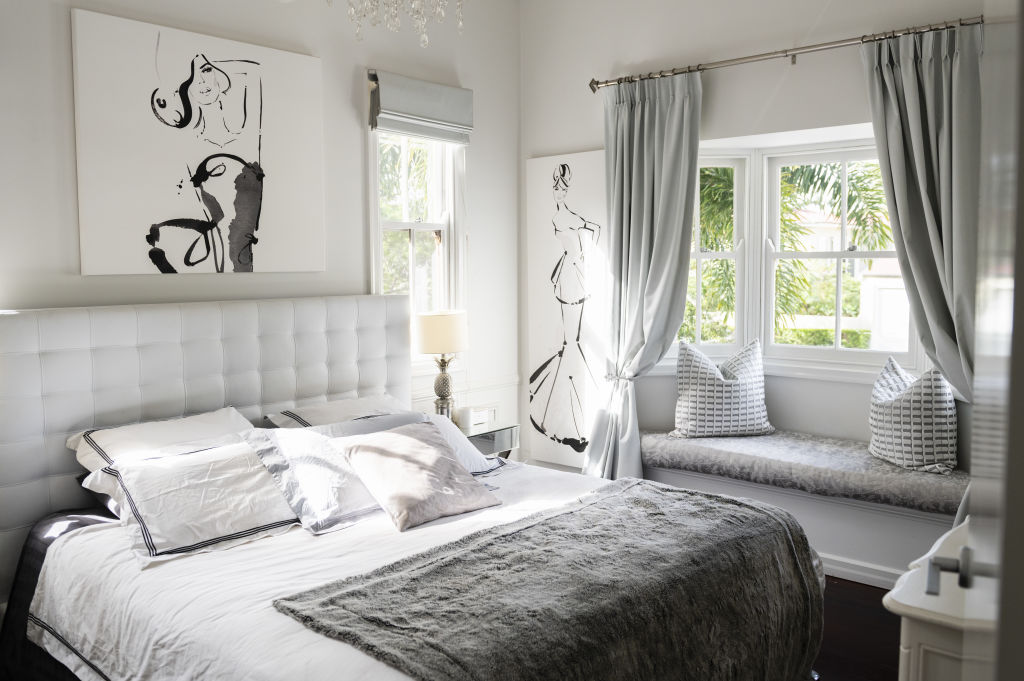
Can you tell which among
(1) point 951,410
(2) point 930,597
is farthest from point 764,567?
(1) point 951,410

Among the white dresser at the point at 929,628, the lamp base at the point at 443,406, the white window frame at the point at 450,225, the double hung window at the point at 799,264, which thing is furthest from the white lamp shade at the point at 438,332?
the white dresser at the point at 929,628

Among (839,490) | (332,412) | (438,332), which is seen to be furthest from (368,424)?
(839,490)

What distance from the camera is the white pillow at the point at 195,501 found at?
2570 millimetres

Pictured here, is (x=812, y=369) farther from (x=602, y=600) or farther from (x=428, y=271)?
(x=602, y=600)

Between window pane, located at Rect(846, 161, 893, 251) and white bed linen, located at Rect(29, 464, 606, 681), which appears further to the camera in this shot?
window pane, located at Rect(846, 161, 893, 251)

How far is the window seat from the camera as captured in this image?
3.51 m

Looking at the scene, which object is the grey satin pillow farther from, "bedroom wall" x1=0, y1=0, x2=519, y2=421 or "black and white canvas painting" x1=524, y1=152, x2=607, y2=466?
"black and white canvas painting" x1=524, y1=152, x2=607, y2=466

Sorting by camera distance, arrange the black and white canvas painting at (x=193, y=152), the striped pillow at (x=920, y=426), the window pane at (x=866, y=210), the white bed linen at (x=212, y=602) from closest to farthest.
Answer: the white bed linen at (x=212, y=602)
the black and white canvas painting at (x=193, y=152)
the striped pillow at (x=920, y=426)
the window pane at (x=866, y=210)

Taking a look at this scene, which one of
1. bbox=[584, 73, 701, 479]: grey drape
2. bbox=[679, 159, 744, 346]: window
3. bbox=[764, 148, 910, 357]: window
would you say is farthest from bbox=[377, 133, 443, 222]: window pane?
bbox=[764, 148, 910, 357]: window

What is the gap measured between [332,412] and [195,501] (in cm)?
97

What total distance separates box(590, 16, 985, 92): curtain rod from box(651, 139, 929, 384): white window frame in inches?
22.8

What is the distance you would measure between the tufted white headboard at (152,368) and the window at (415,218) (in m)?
0.36

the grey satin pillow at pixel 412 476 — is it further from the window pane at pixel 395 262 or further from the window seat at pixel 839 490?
the window seat at pixel 839 490

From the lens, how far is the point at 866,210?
14.0 ft
